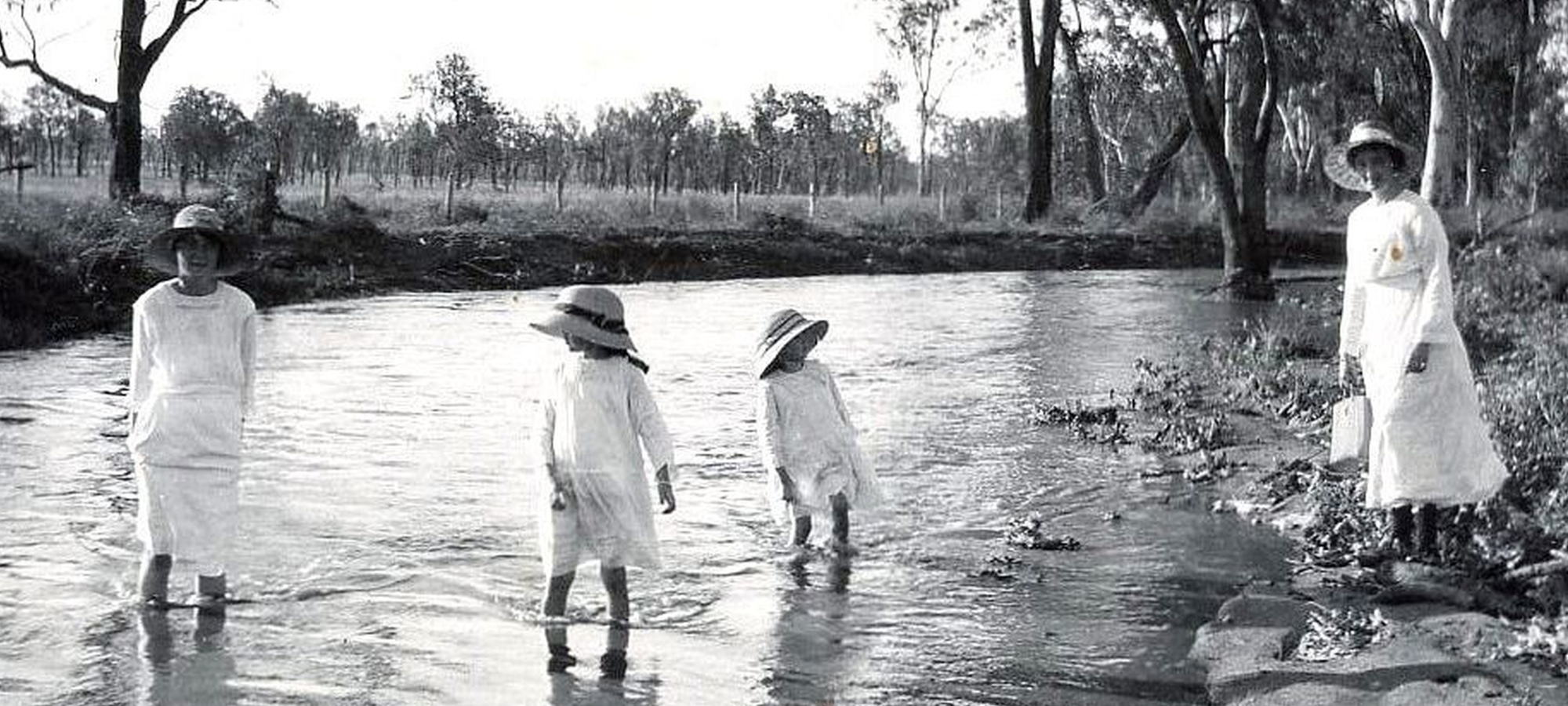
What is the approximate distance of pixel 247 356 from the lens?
6395 millimetres

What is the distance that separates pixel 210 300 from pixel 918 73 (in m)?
57.8

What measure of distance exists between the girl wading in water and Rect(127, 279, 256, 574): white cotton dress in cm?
456

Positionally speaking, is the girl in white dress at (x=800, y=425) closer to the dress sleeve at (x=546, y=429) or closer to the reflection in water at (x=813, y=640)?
the reflection in water at (x=813, y=640)

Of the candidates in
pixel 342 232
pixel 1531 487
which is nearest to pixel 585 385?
pixel 1531 487

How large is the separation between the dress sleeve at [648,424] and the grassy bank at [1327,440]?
2.85 m

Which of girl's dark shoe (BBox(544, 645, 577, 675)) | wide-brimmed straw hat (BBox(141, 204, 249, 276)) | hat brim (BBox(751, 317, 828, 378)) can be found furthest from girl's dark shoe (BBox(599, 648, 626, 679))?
wide-brimmed straw hat (BBox(141, 204, 249, 276))

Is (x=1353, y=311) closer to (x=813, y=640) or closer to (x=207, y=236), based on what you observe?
(x=813, y=640)

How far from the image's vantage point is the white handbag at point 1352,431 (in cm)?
683

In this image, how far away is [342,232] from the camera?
28.8 metres

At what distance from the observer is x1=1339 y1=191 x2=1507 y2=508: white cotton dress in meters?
6.43

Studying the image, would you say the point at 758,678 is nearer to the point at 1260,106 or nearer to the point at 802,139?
the point at 1260,106

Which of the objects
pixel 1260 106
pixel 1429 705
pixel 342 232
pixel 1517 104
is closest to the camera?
pixel 1429 705

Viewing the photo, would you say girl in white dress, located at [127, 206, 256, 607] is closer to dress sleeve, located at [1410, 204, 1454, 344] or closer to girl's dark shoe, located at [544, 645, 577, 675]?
girl's dark shoe, located at [544, 645, 577, 675]

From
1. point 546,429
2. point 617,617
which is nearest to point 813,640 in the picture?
point 617,617
